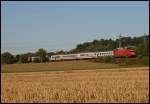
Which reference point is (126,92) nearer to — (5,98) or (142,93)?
(142,93)

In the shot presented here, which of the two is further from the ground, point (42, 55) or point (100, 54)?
point (42, 55)

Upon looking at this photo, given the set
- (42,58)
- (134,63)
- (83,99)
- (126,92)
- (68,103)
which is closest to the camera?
(68,103)

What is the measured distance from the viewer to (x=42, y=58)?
3740 inches

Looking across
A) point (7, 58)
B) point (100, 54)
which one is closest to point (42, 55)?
point (7, 58)

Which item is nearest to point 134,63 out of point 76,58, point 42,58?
point 76,58

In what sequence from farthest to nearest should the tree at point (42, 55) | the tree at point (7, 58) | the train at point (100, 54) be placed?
1. the tree at point (42, 55)
2. the tree at point (7, 58)
3. the train at point (100, 54)

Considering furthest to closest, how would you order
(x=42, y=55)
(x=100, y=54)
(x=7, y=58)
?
(x=42, y=55) < (x=7, y=58) < (x=100, y=54)

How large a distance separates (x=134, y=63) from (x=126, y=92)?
154 ft

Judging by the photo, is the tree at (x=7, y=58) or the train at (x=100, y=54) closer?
the train at (x=100, y=54)

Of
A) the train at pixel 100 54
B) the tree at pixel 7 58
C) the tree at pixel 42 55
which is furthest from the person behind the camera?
the tree at pixel 42 55

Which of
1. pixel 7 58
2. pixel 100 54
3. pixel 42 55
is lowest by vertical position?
pixel 7 58

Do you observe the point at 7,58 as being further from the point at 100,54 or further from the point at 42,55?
the point at 100,54

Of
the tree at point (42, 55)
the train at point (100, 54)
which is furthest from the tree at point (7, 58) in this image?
the train at point (100, 54)

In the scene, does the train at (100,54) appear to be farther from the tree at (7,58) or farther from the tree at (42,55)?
the tree at (7,58)
